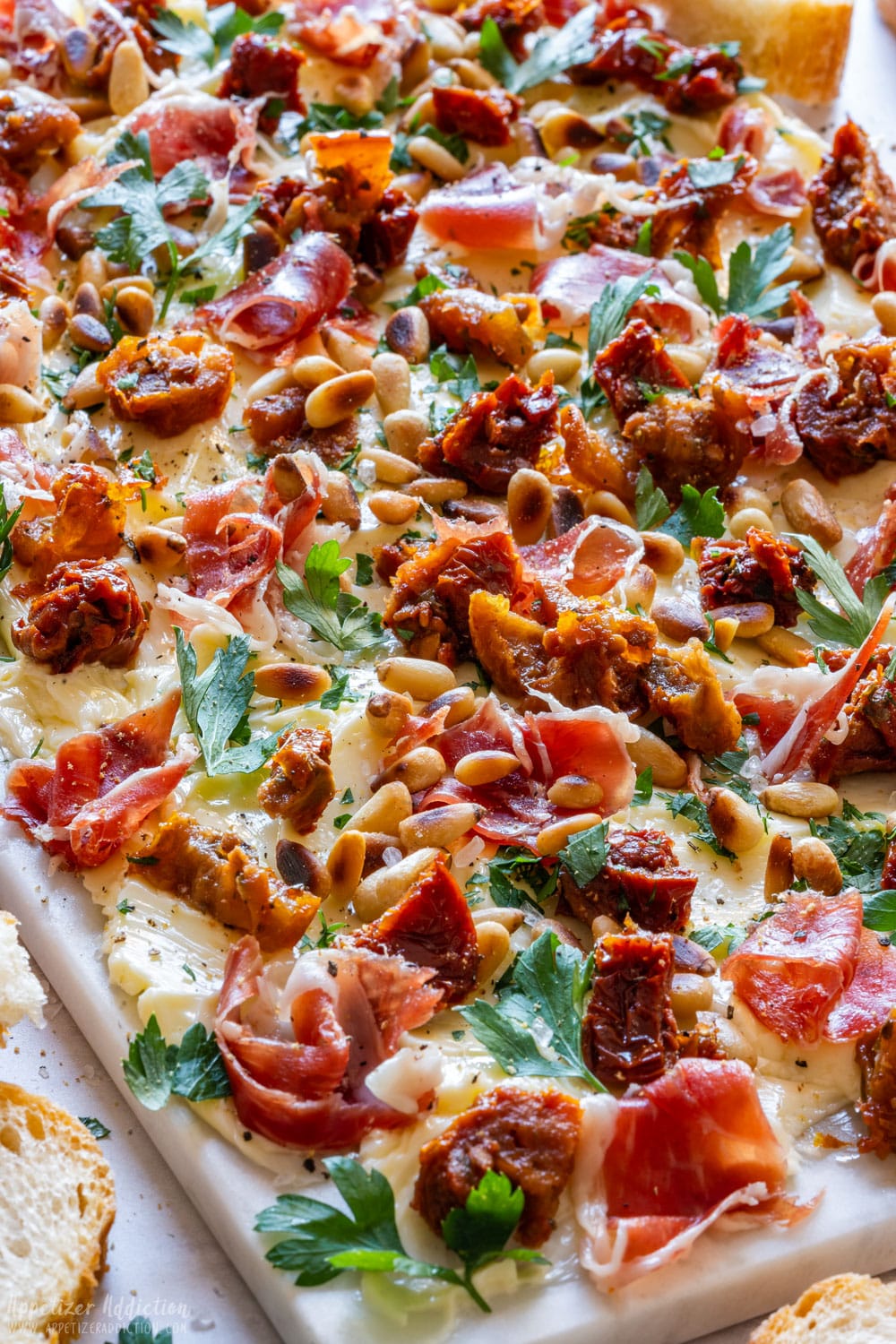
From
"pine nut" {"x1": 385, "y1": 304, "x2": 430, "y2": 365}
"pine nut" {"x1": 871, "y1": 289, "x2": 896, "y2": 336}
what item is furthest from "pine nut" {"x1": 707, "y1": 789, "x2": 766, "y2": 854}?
"pine nut" {"x1": 871, "y1": 289, "x2": 896, "y2": 336}

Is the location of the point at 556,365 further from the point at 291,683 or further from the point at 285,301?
the point at 291,683

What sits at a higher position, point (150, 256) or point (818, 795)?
point (150, 256)

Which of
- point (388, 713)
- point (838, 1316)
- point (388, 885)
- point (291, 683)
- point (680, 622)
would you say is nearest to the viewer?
point (838, 1316)

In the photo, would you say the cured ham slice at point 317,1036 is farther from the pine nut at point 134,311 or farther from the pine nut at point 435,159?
the pine nut at point 435,159

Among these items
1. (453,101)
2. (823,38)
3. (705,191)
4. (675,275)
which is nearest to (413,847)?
(675,275)

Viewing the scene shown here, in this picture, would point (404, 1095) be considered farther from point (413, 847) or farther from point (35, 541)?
point (35, 541)

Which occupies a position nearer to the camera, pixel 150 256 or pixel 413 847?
pixel 413 847

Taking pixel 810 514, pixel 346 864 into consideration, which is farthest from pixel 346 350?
pixel 346 864

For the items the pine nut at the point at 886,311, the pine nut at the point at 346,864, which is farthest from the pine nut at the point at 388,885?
the pine nut at the point at 886,311
